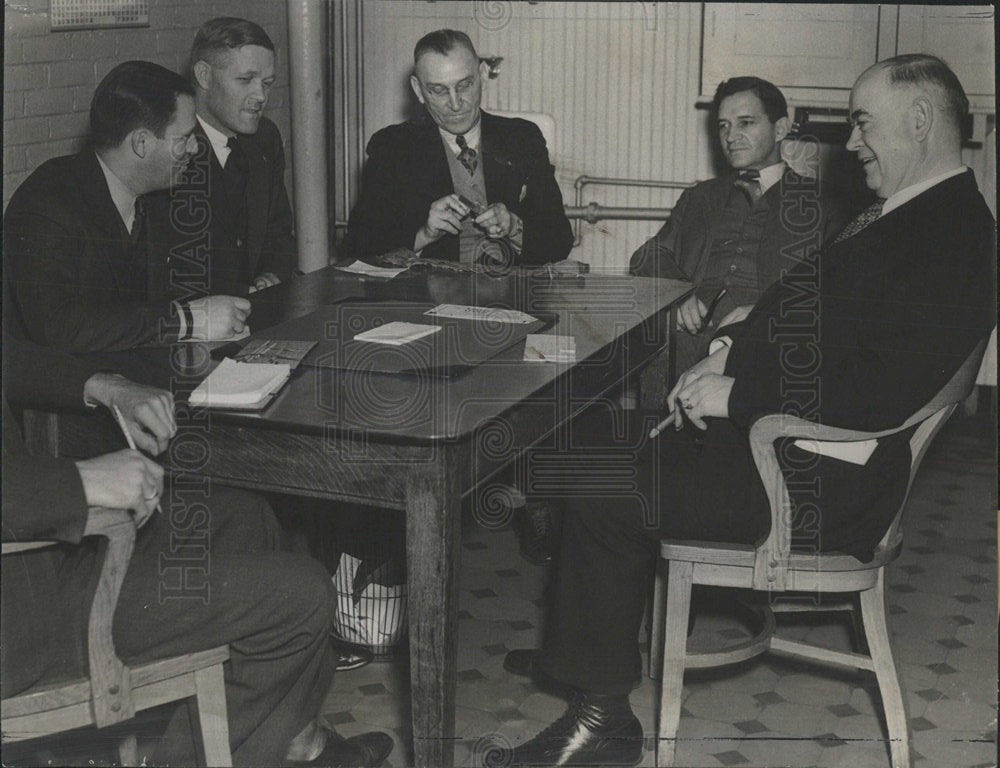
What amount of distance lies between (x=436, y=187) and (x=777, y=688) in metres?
2.16

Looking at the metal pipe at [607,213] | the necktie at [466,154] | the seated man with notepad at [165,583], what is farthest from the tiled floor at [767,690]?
the metal pipe at [607,213]

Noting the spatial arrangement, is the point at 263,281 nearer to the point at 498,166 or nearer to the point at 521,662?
the point at 498,166

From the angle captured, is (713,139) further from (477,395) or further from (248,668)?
(248,668)

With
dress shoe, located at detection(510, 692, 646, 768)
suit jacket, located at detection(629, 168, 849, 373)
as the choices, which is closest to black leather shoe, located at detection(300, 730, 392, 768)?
dress shoe, located at detection(510, 692, 646, 768)

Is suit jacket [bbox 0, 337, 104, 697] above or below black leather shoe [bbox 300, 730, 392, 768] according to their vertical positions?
above

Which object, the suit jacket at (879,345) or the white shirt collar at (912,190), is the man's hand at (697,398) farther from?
the white shirt collar at (912,190)

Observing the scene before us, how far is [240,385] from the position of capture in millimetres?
2266

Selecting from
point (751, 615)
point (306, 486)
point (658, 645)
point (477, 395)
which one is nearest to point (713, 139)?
point (751, 615)

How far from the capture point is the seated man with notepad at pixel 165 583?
73.9 inches

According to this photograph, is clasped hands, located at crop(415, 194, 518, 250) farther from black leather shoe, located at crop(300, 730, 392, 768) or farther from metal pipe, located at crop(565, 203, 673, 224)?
black leather shoe, located at crop(300, 730, 392, 768)

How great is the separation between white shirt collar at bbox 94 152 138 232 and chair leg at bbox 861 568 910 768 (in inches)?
78.2

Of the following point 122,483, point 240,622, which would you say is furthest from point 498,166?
point 122,483

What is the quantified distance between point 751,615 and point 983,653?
2.06 feet

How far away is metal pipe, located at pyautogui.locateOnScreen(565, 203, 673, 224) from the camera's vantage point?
196 inches
